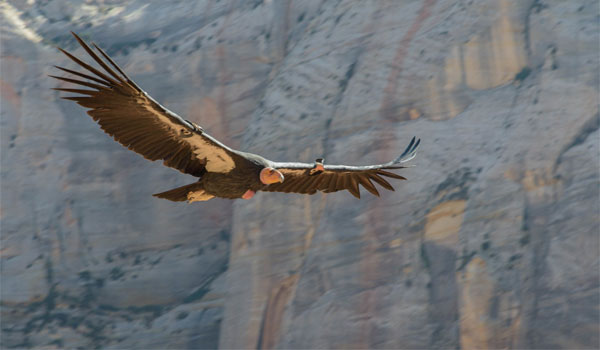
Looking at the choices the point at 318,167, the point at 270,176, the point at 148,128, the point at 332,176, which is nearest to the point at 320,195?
the point at 332,176

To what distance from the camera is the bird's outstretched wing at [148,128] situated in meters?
9.57

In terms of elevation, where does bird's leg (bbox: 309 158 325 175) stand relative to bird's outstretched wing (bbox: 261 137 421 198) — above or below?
below

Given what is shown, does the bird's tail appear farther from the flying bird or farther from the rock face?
the rock face

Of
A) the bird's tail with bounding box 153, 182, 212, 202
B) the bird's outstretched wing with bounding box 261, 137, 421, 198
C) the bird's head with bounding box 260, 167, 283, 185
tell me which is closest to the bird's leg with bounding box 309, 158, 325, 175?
the bird's outstretched wing with bounding box 261, 137, 421, 198

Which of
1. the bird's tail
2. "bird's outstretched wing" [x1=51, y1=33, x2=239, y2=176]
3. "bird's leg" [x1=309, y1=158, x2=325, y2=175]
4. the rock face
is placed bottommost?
the bird's tail

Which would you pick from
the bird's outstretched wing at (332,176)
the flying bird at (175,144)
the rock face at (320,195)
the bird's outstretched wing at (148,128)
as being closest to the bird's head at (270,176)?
the flying bird at (175,144)

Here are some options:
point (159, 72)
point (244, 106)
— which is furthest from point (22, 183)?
point (244, 106)

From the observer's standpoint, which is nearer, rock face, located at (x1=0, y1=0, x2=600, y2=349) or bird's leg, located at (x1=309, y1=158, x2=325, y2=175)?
bird's leg, located at (x1=309, y1=158, x2=325, y2=175)

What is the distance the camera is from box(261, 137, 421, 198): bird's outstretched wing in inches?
451

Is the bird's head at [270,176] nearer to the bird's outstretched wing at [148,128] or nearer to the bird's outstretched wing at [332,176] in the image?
the bird's outstretched wing at [148,128]

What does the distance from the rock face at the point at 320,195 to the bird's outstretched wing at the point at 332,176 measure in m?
10.8

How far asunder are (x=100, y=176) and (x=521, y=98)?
14.1 metres

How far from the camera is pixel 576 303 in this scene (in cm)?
2166

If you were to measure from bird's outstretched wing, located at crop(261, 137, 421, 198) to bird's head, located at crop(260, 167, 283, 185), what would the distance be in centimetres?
55
